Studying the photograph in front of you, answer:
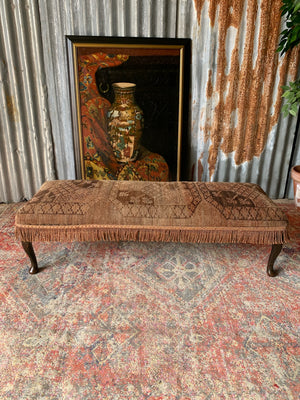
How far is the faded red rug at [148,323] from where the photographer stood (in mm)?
1445

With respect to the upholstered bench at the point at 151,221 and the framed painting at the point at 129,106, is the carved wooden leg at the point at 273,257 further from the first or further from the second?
the framed painting at the point at 129,106

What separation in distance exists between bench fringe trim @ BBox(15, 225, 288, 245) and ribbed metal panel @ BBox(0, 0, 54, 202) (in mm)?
1341

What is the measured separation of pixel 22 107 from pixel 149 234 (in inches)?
75.3

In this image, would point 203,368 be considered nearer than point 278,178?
Yes

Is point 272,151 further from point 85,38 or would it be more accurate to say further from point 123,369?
point 123,369

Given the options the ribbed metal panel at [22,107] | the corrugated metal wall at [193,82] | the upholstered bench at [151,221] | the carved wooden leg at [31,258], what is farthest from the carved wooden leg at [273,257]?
the ribbed metal panel at [22,107]

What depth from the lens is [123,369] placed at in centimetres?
151

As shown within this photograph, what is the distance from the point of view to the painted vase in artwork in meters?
3.02

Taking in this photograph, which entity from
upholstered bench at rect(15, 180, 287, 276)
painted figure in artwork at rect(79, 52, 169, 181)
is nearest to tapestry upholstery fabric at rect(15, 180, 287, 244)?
upholstered bench at rect(15, 180, 287, 276)

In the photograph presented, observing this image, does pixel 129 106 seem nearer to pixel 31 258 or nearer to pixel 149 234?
pixel 149 234

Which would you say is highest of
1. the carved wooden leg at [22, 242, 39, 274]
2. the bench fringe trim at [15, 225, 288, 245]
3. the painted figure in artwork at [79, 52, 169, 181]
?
the painted figure in artwork at [79, 52, 169, 181]

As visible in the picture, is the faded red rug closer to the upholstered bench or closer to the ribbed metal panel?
the upholstered bench

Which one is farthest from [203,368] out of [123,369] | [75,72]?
[75,72]

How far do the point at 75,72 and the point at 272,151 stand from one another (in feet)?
6.82
